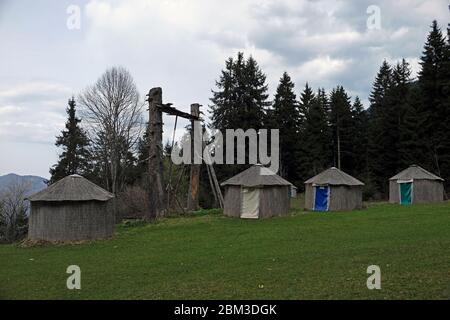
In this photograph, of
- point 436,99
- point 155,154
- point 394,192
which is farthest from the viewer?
point 436,99

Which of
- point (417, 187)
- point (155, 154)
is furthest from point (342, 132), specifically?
point (155, 154)

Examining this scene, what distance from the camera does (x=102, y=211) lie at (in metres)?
16.9

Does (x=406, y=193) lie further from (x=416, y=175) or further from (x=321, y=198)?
(x=321, y=198)

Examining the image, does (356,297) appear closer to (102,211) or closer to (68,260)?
(68,260)

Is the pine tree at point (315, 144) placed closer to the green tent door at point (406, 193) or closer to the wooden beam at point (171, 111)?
the green tent door at point (406, 193)

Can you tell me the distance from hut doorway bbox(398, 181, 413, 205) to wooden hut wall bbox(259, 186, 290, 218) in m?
12.9

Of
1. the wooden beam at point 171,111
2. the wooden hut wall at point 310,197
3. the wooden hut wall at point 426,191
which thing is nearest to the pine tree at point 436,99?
the wooden hut wall at point 426,191

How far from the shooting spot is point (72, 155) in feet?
134

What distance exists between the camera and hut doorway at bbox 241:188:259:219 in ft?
76.3

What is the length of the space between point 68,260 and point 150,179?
994cm

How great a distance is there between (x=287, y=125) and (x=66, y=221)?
39.0 m

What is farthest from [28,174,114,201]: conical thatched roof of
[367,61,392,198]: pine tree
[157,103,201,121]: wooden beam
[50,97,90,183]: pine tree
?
[367,61,392,198]: pine tree

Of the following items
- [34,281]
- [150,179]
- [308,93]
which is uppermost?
[308,93]
